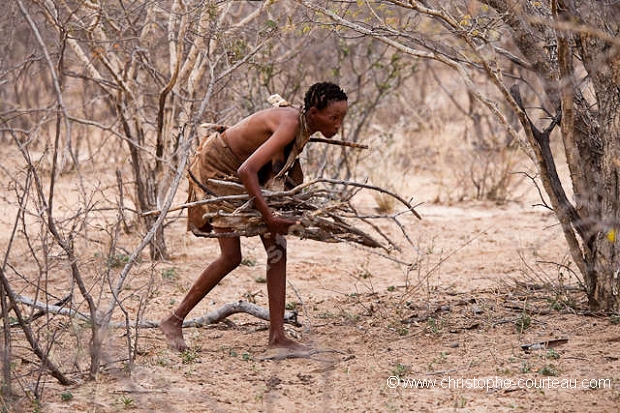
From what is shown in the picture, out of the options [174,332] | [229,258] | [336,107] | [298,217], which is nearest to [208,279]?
[229,258]

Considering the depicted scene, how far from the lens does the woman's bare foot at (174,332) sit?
155 inches

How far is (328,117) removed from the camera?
368 centimetres

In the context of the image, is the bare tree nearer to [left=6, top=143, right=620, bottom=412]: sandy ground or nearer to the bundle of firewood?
[left=6, top=143, right=620, bottom=412]: sandy ground

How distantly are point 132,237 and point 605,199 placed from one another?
13.4ft

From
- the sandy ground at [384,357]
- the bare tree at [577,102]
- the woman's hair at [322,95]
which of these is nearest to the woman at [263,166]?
the woman's hair at [322,95]

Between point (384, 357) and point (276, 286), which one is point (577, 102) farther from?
point (276, 286)

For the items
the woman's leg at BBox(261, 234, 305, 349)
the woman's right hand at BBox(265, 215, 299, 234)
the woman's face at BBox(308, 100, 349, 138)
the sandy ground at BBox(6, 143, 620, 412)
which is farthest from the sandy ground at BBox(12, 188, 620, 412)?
the woman's face at BBox(308, 100, 349, 138)

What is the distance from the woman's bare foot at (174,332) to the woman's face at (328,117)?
1146 mm

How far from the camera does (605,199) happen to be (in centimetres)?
400

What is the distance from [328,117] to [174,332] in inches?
49.7

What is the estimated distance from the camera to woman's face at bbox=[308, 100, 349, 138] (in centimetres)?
367

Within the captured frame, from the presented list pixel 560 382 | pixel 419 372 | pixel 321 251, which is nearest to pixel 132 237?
pixel 321 251

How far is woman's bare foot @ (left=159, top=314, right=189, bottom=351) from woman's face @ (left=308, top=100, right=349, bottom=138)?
3.76 ft

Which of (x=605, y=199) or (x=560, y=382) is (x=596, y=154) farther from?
(x=560, y=382)
